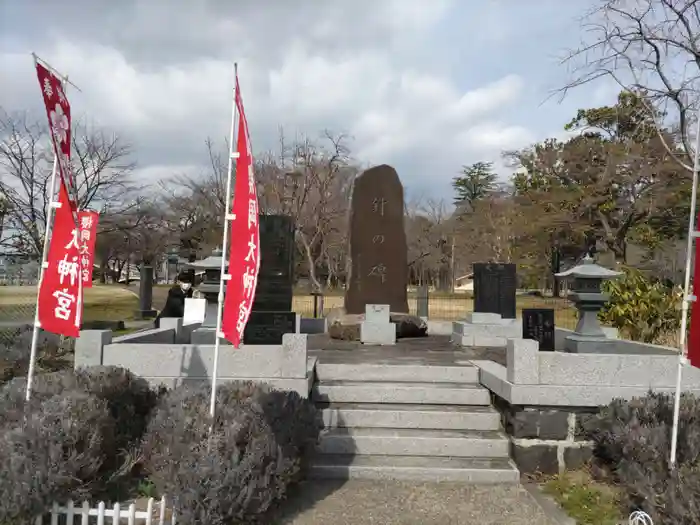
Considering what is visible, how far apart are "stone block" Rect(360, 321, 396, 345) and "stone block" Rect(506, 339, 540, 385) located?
16.8 ft

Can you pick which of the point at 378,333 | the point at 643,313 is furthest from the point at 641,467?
the point at 643,313

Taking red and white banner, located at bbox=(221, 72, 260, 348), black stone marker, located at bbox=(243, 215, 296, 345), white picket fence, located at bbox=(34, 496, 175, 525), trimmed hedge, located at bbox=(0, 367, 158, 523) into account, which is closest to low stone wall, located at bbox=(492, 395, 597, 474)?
red and white banner, located at bbox=(221, 72, 260, 348)

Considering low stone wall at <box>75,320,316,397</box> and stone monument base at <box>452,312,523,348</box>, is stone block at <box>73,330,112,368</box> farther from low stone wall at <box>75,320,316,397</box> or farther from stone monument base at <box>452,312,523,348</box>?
stone monument base at <box>452,312,523,348</box>

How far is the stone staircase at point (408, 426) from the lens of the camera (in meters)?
5.64

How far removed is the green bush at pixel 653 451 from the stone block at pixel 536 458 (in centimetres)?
47

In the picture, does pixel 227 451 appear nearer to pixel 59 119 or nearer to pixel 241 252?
pixel 241 252

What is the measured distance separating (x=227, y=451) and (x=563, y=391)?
373 cm

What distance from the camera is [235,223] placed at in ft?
14.7

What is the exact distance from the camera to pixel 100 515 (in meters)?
3.87

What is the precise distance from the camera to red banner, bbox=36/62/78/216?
15.7 ft

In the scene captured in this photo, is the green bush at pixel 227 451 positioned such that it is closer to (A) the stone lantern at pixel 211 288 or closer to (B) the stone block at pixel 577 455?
(B) the stone block at pixel 577 455

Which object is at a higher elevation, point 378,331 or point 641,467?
point 378,331

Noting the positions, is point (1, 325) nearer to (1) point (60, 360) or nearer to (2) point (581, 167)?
(1) point (60, 360)

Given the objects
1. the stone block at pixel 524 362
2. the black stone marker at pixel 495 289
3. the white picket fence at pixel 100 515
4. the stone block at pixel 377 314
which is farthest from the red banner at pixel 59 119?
the black stone marker at pixel 495 289
